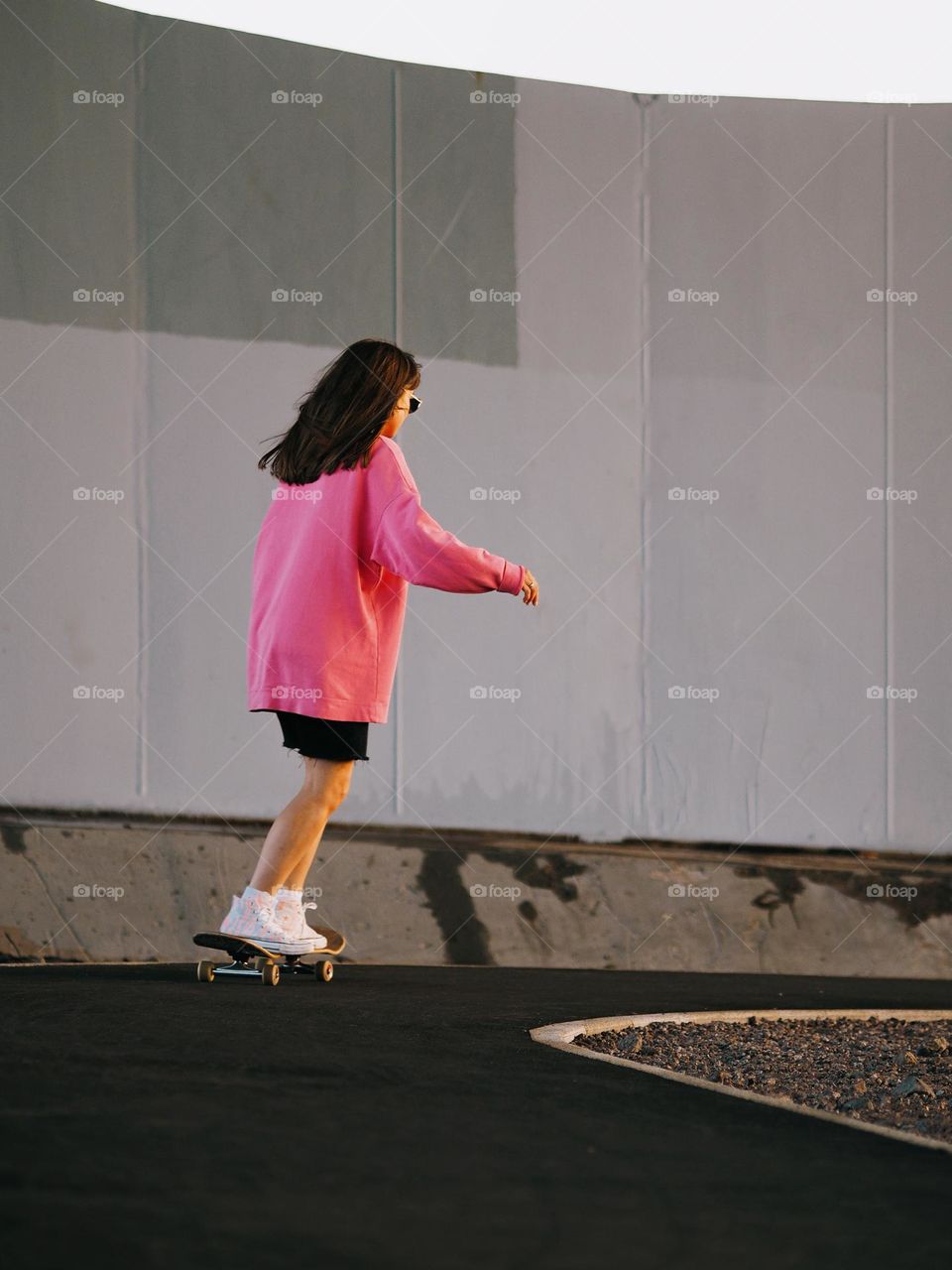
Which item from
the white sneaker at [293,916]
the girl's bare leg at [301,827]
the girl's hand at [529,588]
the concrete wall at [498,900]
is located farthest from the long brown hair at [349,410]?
the concrete wall at [498,900]

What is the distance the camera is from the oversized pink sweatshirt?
4.99 m

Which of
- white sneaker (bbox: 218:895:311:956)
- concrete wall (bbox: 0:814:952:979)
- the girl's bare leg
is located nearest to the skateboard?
white sneaker (bbox: 218:895:311:956)

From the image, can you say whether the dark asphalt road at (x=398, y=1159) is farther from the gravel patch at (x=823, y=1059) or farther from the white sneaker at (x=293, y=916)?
the white sneaker at (x=293, y=916)

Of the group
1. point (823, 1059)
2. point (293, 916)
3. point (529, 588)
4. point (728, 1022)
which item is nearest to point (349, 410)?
point (529, 588)

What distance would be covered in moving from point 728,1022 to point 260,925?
1.42 m

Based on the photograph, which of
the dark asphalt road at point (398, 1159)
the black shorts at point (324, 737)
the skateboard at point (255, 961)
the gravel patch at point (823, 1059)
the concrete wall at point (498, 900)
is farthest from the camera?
the concrete wall at point (498, 900)

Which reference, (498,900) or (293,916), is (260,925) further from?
(498,900)

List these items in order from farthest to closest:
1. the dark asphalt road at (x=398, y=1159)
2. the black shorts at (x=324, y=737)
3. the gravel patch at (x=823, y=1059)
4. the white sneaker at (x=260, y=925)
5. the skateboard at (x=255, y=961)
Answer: the black shorts at (x=324, y=737)
the white sneaker at (x=260, y=925)
the skateboard at (x=255, y=961)
the gravel patch at (x=823, y=1059)
the dark asphalt road at (x=398, y=1159)

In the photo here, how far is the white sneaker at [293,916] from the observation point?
16.4ft

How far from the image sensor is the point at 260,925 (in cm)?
494

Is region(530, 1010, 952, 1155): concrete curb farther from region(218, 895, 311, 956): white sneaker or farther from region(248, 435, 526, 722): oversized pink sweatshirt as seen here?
region(248, 435, 526, 722): oversized pink sweatshirt

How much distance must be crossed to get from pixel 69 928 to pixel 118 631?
117 centimetres

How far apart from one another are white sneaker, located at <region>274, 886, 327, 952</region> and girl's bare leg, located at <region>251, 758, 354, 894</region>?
0.12 feet

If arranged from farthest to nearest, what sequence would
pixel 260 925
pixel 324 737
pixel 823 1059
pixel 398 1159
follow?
pixel 324 737 → pixel 260 925 → pixel 823 1059 → pixel 398 1159
